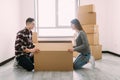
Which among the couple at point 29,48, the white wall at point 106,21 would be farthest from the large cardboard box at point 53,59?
the white wall at point 106,21

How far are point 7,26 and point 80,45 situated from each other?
6.43ft

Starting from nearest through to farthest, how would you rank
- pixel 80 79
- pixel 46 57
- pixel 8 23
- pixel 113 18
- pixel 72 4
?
pixel 80 79 → pixel 46 57 → pixel 8 23 → pixel 113 18 → pixel 72 4

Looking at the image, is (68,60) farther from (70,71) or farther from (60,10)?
(60,10)

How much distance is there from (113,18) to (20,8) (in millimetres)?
2792

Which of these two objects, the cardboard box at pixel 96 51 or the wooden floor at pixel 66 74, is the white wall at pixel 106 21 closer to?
the cardboard box at pixel 96 51

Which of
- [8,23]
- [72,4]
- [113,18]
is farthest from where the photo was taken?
[72,4]

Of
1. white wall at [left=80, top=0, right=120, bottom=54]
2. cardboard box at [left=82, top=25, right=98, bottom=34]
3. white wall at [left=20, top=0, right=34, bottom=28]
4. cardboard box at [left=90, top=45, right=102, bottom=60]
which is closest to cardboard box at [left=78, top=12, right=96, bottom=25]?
cardboard box at [left=82, top=25, right=98, bottom=34]

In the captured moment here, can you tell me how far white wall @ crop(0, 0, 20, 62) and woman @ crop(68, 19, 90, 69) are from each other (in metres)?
1.63

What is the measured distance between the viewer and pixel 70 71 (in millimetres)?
4148

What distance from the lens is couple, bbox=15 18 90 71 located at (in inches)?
166

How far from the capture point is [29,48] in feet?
14.3

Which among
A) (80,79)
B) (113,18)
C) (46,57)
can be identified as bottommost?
(80,79)

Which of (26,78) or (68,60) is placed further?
(68,60)

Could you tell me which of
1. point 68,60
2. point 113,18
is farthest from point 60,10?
point 68,60
